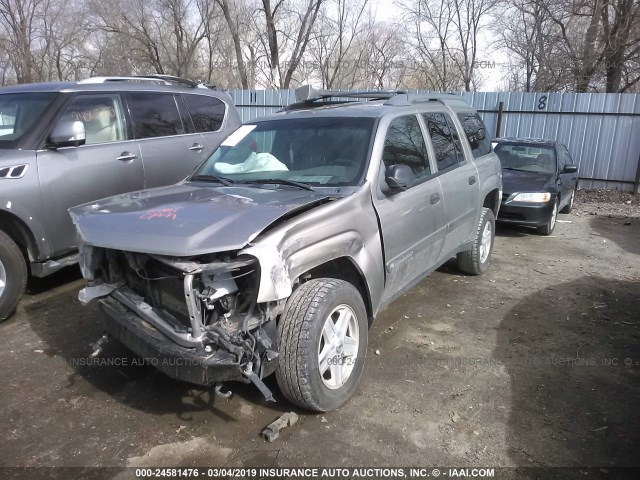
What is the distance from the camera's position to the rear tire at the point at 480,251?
5.61 m

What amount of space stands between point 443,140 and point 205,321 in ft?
10.0

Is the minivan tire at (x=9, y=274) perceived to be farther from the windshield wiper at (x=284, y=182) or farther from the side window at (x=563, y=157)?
the side window at (x=563, y=157)

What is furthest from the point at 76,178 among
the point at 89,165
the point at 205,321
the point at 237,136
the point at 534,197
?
the point at 534,197

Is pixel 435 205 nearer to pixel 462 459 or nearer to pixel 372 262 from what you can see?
pixel 372 262

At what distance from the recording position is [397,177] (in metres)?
3.50

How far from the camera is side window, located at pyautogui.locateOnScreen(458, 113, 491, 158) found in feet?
17.5

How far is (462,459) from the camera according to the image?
2.77 metres

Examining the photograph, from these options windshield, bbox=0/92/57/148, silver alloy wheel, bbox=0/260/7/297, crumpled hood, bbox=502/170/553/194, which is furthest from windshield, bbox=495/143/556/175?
silver alloy wheel, bbox=0/260/7/297

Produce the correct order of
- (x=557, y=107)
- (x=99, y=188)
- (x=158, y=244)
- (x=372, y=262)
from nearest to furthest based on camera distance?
(x=158, y=244) < (x=372, y=262) < (x=99, y=188) < (x=557, y=107)

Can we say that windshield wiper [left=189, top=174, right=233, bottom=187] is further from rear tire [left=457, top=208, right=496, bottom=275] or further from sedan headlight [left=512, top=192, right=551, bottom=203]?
sedan headlight [left=512, top=192, right=551, bottom=203]

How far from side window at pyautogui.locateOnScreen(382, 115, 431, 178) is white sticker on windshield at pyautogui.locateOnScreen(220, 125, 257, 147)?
1.26 m

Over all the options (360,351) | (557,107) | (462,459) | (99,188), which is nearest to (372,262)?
(360,351)

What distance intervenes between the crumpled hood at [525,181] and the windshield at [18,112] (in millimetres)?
6785

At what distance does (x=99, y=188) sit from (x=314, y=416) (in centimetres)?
327
